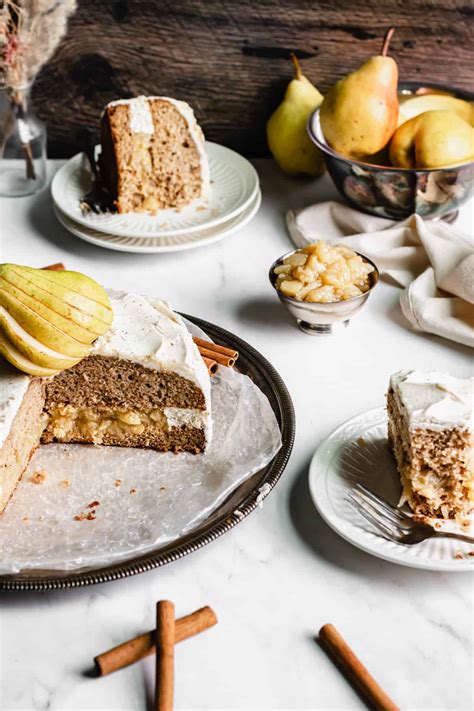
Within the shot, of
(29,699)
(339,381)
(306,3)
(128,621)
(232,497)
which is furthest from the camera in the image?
(306,3)

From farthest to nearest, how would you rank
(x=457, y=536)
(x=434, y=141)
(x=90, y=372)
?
(x=434, y=141) < (x=90, y=372) < (x=457, y=536)

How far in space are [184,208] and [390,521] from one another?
112cm

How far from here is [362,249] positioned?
6.49 ft

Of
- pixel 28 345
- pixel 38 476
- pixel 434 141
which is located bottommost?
pixel 38 476

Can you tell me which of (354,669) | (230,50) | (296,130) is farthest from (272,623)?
(230,50)

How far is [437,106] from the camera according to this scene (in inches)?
87.2

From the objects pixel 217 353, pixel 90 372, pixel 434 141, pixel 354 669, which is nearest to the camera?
pixel 354 669

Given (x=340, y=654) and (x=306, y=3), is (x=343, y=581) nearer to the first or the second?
(x=340, y=654)

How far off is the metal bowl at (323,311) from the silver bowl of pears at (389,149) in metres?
0.27

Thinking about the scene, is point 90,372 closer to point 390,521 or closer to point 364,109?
point 390,521

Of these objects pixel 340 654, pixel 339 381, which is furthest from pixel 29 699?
pixel 339 381

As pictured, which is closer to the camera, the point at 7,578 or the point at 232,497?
the point at 7,578

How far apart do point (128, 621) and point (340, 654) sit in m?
0.28

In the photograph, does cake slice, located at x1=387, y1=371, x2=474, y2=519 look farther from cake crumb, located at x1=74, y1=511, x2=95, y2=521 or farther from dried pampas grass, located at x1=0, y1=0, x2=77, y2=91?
dried pampas grass, located at x1=0, y1=0, x2=77, y2=91
